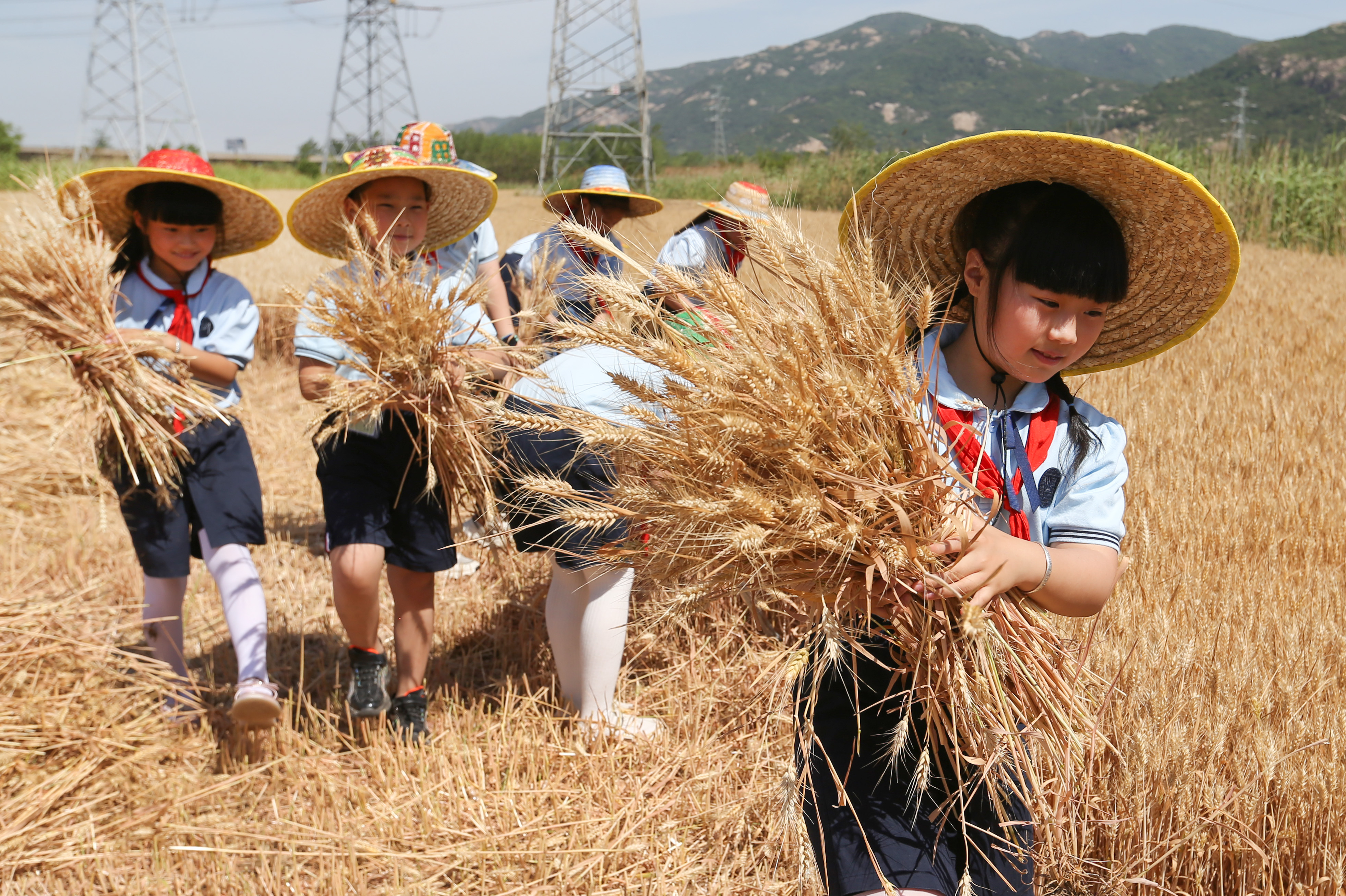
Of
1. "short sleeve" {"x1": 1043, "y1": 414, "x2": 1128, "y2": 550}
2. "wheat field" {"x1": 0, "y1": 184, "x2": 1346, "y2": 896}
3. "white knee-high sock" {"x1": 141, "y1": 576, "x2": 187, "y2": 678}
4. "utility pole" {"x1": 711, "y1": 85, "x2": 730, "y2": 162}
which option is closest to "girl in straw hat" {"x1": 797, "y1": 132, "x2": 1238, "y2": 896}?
"short sleeve" {"x1": 1043, "y1": 414, "x2": 1128, "y2": 550}

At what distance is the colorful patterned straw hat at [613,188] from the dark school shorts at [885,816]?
2.80 m

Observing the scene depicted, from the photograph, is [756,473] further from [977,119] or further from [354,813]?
[977,119]

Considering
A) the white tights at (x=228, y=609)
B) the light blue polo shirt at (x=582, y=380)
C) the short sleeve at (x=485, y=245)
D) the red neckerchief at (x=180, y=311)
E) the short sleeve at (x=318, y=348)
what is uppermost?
the short sleeve at (x=485, y=245)

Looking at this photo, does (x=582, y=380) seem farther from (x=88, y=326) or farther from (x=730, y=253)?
(x=88, y=326)

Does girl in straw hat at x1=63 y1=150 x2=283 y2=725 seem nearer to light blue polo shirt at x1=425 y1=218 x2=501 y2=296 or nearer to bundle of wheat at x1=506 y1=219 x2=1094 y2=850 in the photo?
light blue polo shirt at x1=425 y1=218 x2=501 y2=296

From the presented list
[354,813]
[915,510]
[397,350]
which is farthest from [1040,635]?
[354,813]

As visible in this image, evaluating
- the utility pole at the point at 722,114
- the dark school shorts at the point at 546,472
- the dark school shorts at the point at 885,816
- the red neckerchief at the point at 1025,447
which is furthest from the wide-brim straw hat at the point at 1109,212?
the utility pole at the point at 722,114

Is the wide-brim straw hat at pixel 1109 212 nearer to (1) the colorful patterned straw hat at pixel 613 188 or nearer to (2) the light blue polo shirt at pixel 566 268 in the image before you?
(2) the light blue polo shirt at pixel 566 268

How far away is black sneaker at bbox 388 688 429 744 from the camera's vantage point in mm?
2660

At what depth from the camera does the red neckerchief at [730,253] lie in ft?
6.62

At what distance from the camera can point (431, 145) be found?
9.82 feet

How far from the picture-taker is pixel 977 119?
134 meters

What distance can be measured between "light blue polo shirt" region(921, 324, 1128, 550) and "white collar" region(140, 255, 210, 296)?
2353mm

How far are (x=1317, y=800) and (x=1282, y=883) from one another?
0.18 meters
